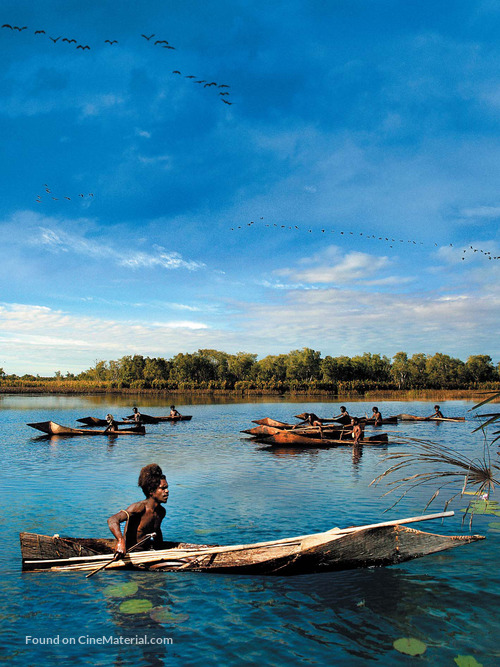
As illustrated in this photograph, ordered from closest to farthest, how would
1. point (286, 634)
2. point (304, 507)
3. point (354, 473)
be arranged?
1. point (286, 634)
2. point (304, 507)
3. point (354, 473)

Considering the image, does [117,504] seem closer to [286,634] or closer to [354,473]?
[286,634]

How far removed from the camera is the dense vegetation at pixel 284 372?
106688 millimetres

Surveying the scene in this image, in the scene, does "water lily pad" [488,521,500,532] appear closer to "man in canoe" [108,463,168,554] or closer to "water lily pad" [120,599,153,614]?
"man in canoe" [108,463,168,554]

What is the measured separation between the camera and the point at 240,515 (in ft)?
35.8

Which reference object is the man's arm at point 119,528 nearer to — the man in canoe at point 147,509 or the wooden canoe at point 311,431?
the man in canoe at point 147,509

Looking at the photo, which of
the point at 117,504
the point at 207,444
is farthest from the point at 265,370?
the point at 117,504

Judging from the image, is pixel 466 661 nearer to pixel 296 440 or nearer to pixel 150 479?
pixel 150 479

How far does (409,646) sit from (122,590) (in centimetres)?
400

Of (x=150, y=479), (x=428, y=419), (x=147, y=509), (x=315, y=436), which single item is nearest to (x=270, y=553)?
(x=147, y=509)

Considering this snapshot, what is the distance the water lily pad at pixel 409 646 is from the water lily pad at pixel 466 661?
0.37 m

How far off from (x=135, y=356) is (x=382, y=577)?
5060 inches

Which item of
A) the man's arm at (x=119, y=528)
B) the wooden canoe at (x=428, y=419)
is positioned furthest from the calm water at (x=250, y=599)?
the wooden canoe at (x=428, y=419)

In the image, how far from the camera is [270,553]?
22.5 feet

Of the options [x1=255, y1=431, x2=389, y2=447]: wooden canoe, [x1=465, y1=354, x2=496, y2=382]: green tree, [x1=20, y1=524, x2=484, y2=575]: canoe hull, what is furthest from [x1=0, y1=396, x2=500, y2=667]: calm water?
[x1=465, y1=354, x2=496, y2=382]: green tree
